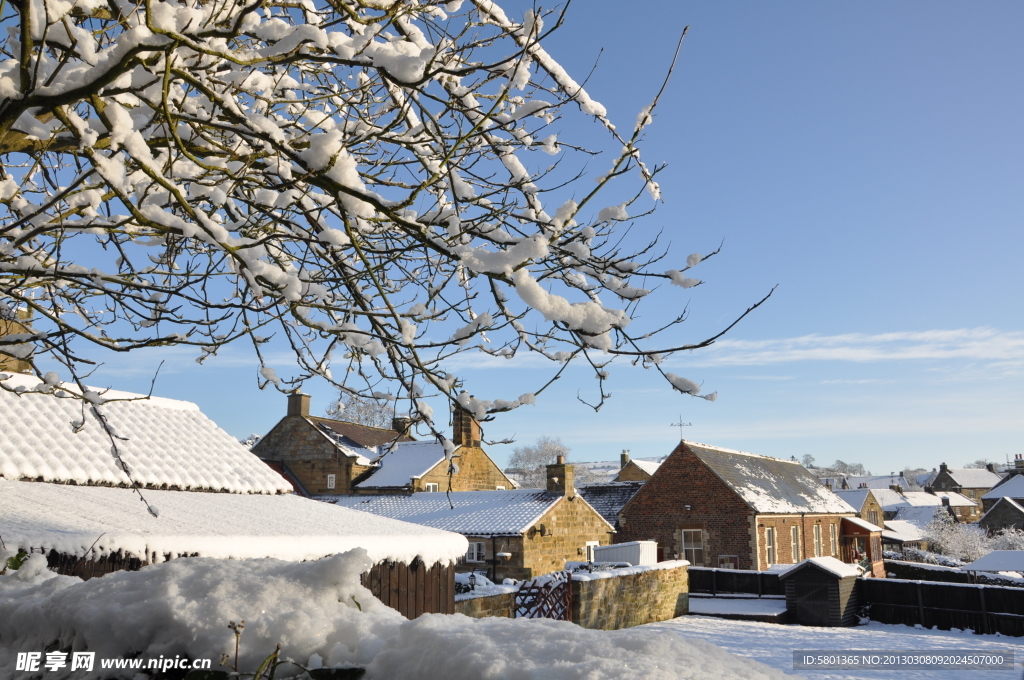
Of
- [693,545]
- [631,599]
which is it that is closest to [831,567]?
[631,599]

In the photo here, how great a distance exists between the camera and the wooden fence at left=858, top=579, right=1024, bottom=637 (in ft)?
60.3

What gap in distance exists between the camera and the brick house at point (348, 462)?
31.5 metres

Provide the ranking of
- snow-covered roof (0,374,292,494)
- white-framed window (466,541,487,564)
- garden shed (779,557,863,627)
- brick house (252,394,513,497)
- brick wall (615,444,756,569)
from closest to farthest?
snow-covered roof (0,374,292,494), garden shed (779,557,863,627), white-framed window (466,541,487,564), brick wall (615,444,756,569), brick house (252,394,513,497)

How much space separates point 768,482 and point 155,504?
29.3 m

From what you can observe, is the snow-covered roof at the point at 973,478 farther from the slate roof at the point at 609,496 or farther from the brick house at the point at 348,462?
the brick house at the point at 348,462

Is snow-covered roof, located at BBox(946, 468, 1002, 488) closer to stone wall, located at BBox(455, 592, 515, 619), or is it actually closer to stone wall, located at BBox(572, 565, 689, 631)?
stone wall, located at BBox(572, 565, 689, 631)

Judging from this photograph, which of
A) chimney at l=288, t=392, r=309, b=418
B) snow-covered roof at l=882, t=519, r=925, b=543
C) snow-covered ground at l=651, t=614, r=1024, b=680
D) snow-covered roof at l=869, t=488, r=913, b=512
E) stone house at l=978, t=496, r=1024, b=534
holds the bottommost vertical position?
snow-covered ground at l=651, t=614, r=1024, b=680

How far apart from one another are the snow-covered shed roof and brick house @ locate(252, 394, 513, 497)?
10191 millimetres

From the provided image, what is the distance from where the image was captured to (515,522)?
933 inches

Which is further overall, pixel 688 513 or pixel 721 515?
pixel 688 513

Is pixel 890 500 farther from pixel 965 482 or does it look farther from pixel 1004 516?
pixel 965 482

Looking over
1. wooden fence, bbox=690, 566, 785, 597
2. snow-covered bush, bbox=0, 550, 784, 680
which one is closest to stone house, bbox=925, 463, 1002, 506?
wooden fence, bbox=690, 566, 785, 597

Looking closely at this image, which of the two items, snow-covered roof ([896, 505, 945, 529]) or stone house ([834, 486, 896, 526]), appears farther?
snow-covered roof ([896, 505, 945, 529])

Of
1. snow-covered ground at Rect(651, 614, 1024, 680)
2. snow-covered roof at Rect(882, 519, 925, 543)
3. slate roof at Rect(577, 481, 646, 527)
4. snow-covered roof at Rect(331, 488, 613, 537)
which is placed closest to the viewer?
snow-covered ground at Rect(651, 614, 1024, 680)
